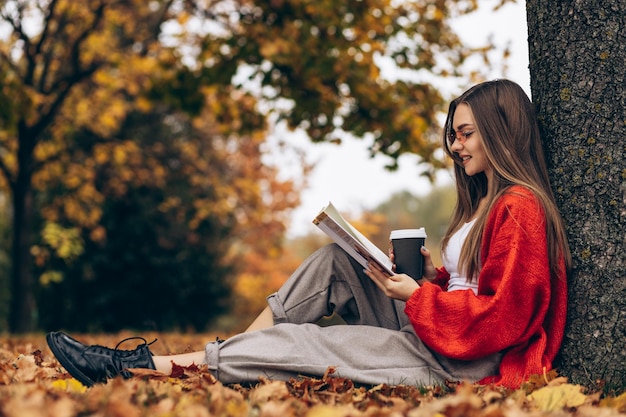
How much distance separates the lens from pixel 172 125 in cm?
1568

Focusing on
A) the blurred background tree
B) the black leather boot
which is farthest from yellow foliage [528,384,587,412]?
the blurred background tree

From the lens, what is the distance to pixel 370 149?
694 cm

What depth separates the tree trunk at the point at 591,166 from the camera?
274 cm

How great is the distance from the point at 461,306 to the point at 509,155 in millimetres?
689

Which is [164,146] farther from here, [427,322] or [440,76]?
[427,322]

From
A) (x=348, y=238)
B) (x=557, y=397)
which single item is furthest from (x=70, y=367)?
(x=557, y=397)

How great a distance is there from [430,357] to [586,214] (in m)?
0.87

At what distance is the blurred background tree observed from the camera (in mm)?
7164

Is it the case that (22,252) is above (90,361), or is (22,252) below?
above

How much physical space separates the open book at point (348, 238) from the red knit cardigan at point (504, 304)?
0.75 feet

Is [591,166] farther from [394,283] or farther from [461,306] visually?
[394,283]

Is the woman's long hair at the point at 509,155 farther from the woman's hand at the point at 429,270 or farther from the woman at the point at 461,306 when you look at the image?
the woman's hand at the point at 429,270

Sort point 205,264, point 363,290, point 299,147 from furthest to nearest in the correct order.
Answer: point 205,264, point 299,147, point 363,290

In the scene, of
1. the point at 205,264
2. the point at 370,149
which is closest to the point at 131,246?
the point at 205,264
